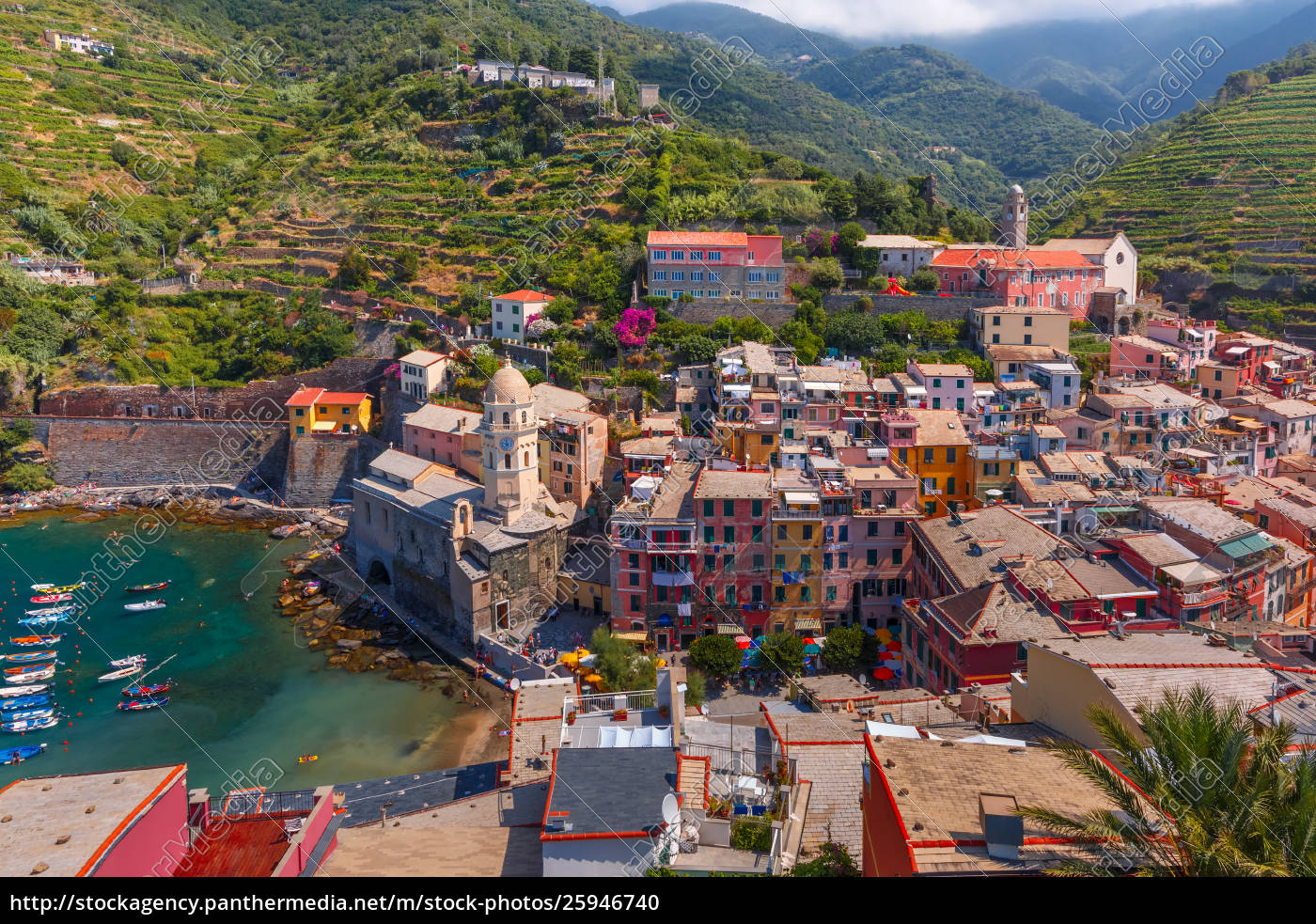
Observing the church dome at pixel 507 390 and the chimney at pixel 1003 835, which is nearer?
the chimney at pixel 1003 835

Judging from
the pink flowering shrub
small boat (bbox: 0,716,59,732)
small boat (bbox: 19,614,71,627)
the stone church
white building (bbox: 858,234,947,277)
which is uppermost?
white building (bbox: 858,234,947,277)

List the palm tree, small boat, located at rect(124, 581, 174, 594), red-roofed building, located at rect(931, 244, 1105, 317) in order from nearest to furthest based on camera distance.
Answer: the palm tree
small boat, located at rect(124, 581, 174, 594)
red-roofed building, located at rect(931, 244, 1105, 317)

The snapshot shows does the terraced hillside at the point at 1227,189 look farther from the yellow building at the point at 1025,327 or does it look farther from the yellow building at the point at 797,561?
the yellow building at the point at 797,561

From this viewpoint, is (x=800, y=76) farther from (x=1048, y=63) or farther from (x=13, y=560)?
(x=13, y=560)

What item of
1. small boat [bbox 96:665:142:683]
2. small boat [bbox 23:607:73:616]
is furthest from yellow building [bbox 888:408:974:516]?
small boat [bbox 23:607:73:616]

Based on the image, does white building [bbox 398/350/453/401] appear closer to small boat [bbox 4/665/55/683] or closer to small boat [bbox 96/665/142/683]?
small boat [bbox 96/665/142/683]

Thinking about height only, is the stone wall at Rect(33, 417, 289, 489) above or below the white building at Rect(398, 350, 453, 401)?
below

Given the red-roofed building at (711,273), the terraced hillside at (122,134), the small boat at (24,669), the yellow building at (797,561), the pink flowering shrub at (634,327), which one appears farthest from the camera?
the terraced hillside at (122,134)

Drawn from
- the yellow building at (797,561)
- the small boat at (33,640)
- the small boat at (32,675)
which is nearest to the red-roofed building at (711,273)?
the yellow building at (797,561)

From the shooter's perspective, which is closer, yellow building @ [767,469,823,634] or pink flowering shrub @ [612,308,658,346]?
yellow building @ [767,469,823,634]
